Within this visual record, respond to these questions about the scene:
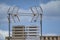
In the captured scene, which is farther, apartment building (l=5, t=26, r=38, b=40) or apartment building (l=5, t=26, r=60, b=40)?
apartment building (l=5, t=26, r=38, b=40)

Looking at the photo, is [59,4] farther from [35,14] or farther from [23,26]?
[23,26]

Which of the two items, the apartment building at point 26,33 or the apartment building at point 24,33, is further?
the apartment building at point 24,33

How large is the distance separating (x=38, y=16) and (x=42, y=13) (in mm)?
186

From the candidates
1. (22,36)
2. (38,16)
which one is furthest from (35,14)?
(22,36)

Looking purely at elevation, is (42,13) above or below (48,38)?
above

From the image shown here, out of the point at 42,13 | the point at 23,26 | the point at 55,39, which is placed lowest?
the point at 55,39

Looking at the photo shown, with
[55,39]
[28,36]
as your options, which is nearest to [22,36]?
[28,36]

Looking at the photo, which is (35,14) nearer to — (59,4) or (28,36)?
(59,4)

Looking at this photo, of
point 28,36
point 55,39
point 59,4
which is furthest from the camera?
point 28,36

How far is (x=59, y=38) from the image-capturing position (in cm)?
652

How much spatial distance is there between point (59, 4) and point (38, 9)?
0.59m

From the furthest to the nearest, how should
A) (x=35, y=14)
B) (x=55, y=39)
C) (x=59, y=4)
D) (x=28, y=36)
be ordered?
(x=28, y=36)
(x=55, y=39)
(x=35, y=14)
(x=59, y=4)

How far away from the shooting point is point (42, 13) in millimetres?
5648

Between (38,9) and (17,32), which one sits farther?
(17,32)
